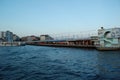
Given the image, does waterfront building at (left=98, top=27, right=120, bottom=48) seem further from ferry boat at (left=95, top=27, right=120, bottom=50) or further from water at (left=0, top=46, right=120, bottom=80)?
water at (left=0, top=46, right=120, bottom=80)

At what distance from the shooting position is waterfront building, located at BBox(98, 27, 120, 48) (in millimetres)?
45053

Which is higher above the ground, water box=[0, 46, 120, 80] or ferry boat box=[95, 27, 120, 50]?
ferry boat box=[95, 27, 120, 50]

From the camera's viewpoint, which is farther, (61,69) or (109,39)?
(109,39)

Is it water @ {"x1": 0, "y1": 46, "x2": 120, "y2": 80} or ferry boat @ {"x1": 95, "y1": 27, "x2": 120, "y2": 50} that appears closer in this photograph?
water @ {"x1": 0, "y1": 46, "x2": 120, "y2": 80}

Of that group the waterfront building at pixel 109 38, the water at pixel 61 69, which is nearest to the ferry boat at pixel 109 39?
the waterfront building at pixel 109 38

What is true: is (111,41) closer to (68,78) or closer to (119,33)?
(119,33)

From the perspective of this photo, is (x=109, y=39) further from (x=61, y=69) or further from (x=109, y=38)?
(x=61, y=69)

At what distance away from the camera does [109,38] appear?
4588 cm

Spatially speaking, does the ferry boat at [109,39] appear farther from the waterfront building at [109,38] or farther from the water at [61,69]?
the water at [61,69]

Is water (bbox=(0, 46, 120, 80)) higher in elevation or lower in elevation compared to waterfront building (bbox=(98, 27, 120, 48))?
lower

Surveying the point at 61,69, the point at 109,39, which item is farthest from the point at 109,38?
the point at 61,69

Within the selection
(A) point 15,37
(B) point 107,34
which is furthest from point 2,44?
(B) point 107,34

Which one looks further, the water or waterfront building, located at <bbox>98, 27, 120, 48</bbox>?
waterfront building, located at <bbox>98, 27, 120, 48</bbox>

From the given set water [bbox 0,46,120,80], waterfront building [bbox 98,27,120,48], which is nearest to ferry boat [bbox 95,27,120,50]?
waterfront building [bbox 98,27,120,48]
